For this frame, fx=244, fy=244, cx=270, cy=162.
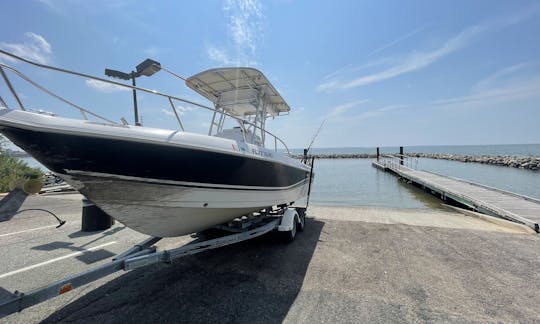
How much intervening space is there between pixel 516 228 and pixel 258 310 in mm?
6814

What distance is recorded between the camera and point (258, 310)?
2756 mm

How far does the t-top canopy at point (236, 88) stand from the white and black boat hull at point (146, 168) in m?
2.06

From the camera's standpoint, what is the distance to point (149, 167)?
2619 mm

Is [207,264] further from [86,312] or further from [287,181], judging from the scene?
[287,181]

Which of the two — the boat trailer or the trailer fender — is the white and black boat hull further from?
the trailer fender

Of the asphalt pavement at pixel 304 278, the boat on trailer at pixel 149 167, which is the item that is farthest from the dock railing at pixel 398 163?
the boat on trailer at pixel 149 167

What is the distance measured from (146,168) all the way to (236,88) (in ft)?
11.4

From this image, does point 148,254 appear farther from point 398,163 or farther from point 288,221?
point 398,163

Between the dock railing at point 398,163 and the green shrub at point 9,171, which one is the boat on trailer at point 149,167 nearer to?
the green shrub at point 9,171

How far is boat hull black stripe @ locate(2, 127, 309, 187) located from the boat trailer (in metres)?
0.99

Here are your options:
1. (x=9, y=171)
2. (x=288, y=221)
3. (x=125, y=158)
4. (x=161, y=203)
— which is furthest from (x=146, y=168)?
(x=9, y=171)

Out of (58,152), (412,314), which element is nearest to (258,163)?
(58,152)

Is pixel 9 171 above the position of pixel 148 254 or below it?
below

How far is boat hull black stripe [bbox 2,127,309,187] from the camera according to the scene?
226 cm
